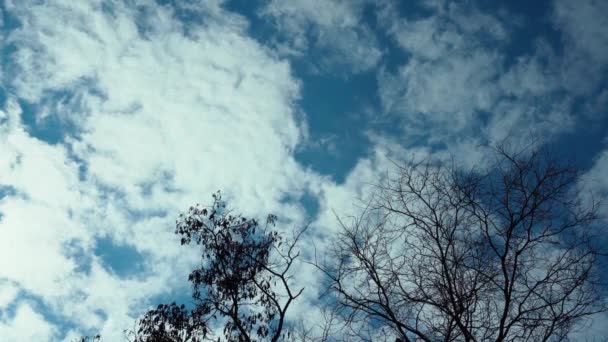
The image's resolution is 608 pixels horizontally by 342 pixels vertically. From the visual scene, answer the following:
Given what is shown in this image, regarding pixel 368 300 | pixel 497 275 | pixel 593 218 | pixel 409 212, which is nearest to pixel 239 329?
pixel 368 300

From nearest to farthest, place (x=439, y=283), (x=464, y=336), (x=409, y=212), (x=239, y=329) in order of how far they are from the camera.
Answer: (x=464, y=336)
(x=439, y=283)
(x=409, y=212)
(x=239, y=329)

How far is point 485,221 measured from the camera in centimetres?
769

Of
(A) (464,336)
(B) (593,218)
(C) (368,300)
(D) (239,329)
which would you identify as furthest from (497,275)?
(D) (239,329)

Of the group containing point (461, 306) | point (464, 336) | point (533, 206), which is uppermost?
point (533, 206)

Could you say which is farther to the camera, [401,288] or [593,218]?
[401,288]

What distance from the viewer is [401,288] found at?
24.4 ft

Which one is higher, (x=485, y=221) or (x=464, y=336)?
(x=485, y=221)

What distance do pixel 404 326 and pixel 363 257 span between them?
136 cm

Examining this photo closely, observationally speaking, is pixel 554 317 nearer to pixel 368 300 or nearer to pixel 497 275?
pixel 497 275

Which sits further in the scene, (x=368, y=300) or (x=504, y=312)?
(x=368, y=300)

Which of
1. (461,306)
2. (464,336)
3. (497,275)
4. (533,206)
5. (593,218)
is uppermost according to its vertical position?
(533,206)

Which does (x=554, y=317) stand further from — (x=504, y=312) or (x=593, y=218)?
(x=593, y=218)

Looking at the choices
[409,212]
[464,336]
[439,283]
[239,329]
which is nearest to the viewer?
[464,336]

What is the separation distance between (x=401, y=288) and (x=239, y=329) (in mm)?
5702
